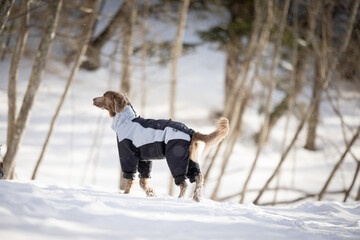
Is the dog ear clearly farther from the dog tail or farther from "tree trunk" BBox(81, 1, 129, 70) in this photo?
"tree trunk" BBox(81, 1, 129, 70)

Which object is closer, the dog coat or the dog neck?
the dog coat

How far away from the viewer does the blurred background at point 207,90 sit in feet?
22.6

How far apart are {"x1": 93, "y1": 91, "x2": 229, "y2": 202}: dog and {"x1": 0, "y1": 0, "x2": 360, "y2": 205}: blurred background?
2.38 meters

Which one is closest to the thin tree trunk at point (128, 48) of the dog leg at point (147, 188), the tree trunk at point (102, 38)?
the dog leg at point (147, 188)

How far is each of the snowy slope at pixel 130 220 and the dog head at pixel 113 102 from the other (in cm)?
112

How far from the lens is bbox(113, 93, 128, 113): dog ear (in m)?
3.79

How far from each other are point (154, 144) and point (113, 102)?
72cm

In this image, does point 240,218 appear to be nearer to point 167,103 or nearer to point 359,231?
point 359,231

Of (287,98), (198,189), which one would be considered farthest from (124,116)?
(287,98)

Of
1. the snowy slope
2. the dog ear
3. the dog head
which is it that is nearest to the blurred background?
the dog head

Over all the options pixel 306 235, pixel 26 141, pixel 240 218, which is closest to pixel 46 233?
pixel 240 218

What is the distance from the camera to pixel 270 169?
12109 mm

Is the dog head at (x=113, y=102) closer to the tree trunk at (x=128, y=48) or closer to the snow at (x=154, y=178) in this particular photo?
the snow at (x=154, y=178)

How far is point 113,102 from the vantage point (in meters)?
3.87
